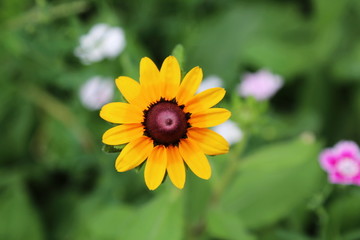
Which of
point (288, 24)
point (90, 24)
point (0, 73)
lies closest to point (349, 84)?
point (288, 24)

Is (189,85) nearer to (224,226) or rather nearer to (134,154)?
(134,154)

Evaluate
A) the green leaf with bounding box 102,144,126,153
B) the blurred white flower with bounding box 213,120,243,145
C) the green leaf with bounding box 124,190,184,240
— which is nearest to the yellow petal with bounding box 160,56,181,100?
the green leaf with bounding box 102,144,126,153

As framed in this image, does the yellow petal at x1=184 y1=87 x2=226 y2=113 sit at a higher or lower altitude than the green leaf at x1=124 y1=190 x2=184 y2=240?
higher

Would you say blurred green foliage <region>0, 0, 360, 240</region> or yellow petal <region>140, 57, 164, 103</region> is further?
blurred green foliage <region>0, 0, 360, 240</region>

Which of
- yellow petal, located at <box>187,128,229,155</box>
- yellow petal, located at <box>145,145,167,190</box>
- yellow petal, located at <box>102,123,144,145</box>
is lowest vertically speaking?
yellow petal, located at <box>145,145,167,190</box>

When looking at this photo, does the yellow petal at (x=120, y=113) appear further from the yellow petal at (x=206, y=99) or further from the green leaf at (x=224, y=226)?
the green leaf at (x=224, y=226)

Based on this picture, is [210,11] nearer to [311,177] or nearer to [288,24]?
[288,24]

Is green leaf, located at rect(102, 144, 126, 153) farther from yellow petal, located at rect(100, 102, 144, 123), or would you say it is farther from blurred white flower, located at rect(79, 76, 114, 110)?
blurred white flower, located at rect(79, 76, 114, 110)

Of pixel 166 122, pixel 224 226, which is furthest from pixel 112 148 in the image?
pixel 224 226
